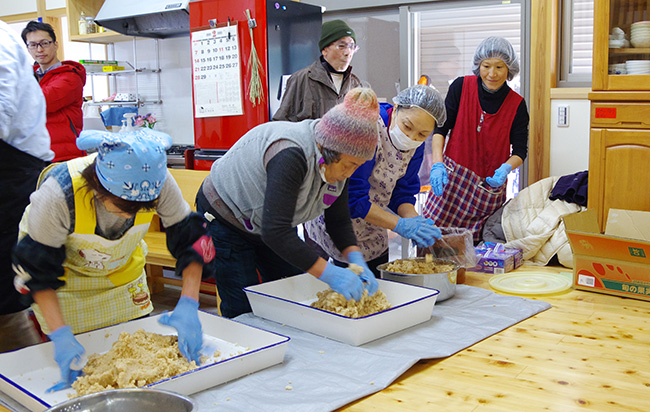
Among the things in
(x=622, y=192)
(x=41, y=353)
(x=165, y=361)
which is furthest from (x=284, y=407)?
(x=622, y=192)

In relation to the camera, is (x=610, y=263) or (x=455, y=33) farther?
(x=455, y=33)

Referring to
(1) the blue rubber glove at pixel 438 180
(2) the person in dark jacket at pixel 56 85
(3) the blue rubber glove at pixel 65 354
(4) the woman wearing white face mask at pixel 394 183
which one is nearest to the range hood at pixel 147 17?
(2) the person in dark jacket at pixel 56 85

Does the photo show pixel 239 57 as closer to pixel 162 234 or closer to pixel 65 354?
pixel 162 234

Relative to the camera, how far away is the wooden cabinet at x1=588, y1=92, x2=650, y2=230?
245cm

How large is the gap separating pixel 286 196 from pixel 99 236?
0.44 metres

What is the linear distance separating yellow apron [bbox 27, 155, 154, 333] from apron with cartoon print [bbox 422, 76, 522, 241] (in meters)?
1.62

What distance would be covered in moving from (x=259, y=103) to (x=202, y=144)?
583 mm

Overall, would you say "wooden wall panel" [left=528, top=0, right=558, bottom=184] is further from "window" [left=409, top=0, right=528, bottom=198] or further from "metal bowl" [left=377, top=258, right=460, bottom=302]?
"metal bowl" [left=377, top=258, right=460, bottom=302]

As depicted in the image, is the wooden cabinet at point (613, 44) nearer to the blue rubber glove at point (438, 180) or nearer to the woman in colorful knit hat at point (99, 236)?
the blue rubber glove at point (438, 180)

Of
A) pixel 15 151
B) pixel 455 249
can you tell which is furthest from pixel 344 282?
pixel 15 151

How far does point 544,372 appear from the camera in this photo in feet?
4.35

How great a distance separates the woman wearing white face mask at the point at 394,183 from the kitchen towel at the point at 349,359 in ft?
1.05

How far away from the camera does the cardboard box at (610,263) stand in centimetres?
180

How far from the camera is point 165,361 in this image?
1.26 metres
